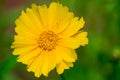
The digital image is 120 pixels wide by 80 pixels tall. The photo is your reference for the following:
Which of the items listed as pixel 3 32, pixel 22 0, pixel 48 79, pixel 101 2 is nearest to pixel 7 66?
pixel 48 79

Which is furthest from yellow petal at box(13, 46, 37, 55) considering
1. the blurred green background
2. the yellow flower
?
the blurred green background

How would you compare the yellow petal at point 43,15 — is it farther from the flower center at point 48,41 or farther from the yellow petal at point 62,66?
the yellow petal at point 62,66

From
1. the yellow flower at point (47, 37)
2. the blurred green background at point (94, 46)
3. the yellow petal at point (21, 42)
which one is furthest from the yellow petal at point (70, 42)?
the blurred green background at point (94, 46)

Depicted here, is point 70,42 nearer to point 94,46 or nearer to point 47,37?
point 47,37

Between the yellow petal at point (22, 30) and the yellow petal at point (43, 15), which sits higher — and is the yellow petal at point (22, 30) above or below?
below

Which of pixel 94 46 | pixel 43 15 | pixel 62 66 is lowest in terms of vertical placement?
pixel 62 66

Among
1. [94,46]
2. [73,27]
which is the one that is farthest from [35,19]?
[94,46]

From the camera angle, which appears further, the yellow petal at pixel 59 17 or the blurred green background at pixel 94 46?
the blurred green background at pixel 94 46

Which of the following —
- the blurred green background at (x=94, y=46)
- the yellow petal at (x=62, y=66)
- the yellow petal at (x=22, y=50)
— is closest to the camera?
the yellow petal at (x=62, y=66)
